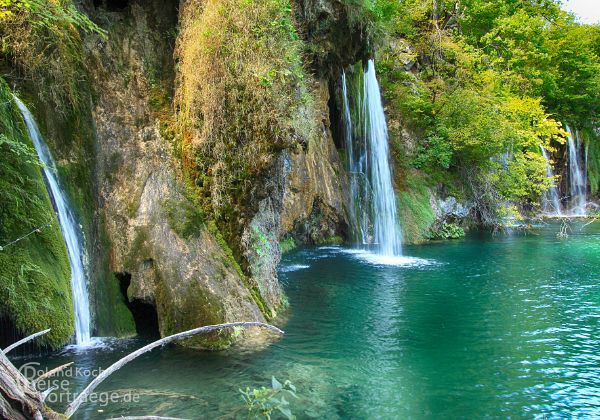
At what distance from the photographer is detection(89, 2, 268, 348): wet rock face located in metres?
7.05

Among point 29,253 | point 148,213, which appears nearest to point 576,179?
point 148,213

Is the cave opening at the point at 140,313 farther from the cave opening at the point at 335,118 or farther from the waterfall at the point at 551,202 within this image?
the waterfall at the point at 551,202

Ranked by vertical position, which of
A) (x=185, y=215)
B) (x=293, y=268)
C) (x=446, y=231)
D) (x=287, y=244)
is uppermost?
(x=185, y=215)

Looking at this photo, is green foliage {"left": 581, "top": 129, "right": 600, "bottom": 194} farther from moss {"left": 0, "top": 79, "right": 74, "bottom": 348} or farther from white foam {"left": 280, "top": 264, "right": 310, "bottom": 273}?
moss {"left": 0, "top": 79, "right": 74, "bottom": 348}

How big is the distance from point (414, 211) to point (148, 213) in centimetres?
1379

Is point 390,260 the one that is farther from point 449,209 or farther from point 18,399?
point 18,399

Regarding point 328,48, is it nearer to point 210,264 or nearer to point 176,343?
point 210,264

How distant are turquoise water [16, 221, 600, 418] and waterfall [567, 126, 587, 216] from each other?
859 inches

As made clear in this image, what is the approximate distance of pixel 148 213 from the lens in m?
7.60

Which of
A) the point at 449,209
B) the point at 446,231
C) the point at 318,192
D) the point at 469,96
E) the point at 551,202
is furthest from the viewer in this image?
the point at 551,202

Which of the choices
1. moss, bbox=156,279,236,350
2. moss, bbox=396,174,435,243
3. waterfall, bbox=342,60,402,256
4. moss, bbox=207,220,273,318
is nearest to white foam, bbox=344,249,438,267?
waterfall, bbox=342,60,402,256

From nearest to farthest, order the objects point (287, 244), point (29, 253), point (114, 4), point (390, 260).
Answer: point (29, 253)
point (114, 4)
point (390, 260)
point (287, 244)

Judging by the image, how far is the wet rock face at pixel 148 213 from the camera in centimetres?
705

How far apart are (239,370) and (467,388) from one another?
264cm
